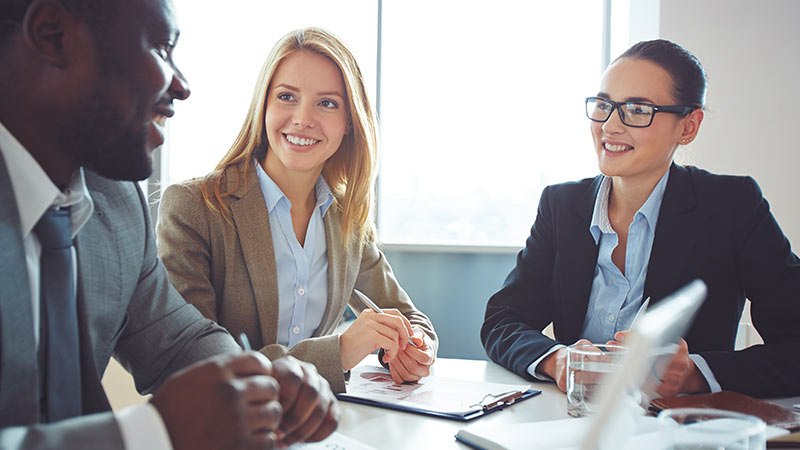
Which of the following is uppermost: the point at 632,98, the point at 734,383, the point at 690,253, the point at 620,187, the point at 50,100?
the point at 632,98

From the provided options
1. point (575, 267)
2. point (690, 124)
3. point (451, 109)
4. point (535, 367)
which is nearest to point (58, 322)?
point (535, 367)

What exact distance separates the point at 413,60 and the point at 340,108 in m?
1.94

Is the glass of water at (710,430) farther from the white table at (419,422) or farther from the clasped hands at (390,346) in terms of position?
the clasped hands at (390,346)

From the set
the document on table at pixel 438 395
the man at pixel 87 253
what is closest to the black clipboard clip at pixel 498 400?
the document on table at pixel 438 395

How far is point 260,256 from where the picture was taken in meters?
1.66

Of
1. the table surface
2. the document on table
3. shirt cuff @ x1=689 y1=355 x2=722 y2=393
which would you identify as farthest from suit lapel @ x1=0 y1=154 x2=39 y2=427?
shirt cuff @ x1=689 y1=355 x2=722 y2=393

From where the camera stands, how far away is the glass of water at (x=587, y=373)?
1130 mm

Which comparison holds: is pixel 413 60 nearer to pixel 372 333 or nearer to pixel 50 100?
pixel 372 333

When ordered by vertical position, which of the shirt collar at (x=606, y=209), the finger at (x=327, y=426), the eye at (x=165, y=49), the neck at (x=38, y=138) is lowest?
the finger at (x=327, y=426)

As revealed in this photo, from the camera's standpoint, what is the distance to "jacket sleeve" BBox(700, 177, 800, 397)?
1.34 metres

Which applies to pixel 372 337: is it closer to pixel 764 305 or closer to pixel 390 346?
pixel 390 346

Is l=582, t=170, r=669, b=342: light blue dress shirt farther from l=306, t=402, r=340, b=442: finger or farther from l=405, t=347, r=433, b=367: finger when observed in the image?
l=306, t=402, r=340, b=442: finger

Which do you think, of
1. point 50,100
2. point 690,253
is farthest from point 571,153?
point 50,100

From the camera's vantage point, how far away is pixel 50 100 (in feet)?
2.74
